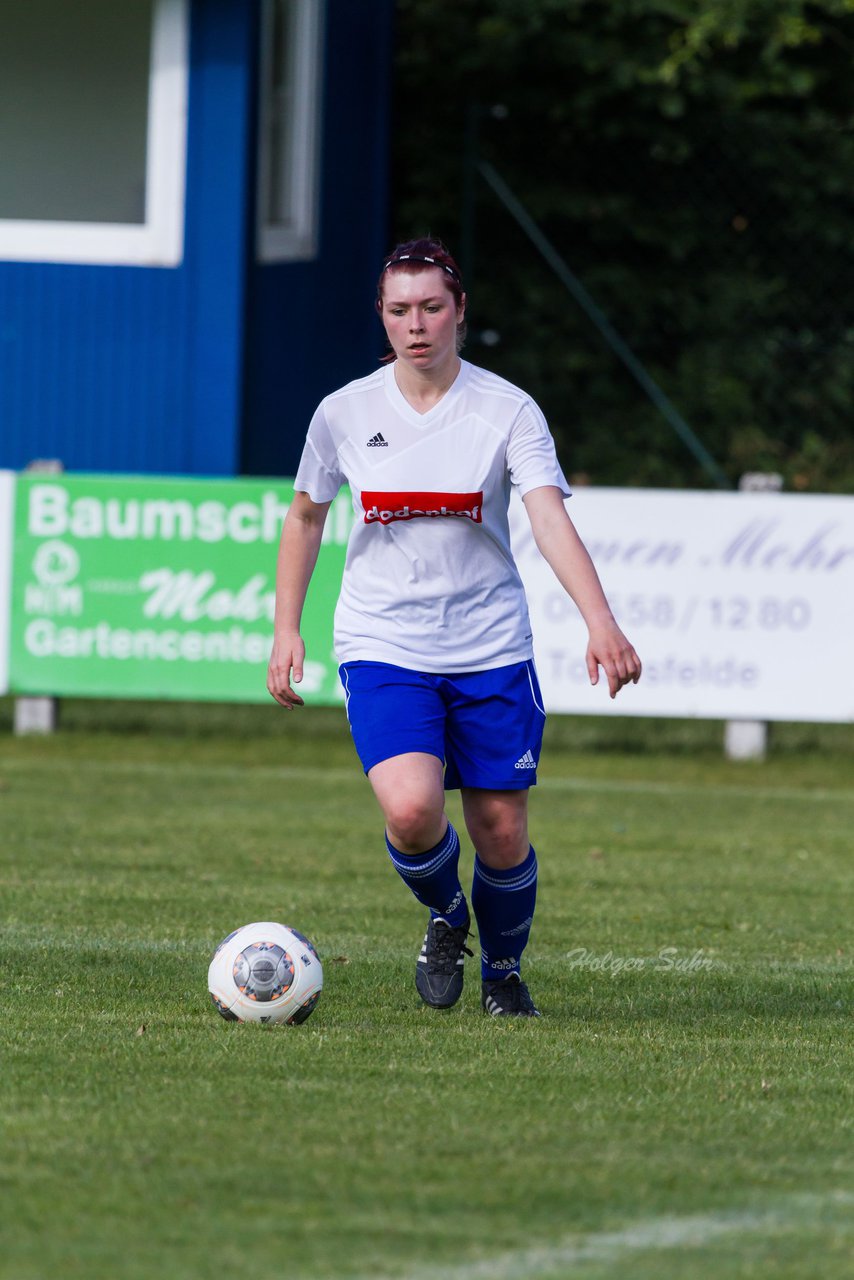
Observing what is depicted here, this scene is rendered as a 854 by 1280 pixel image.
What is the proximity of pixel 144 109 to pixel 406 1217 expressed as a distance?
39.0ft

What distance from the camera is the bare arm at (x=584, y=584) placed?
4.82 m

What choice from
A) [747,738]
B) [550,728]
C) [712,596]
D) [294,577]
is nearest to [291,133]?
[550,728]

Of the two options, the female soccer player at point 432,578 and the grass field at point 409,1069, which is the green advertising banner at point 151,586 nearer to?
the grass field at point 409,1069

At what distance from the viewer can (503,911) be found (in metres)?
5.56

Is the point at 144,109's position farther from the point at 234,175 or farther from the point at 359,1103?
the point at 359,1103

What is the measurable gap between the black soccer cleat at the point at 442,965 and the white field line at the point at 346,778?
5581 millimetres

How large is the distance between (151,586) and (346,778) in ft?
5.89

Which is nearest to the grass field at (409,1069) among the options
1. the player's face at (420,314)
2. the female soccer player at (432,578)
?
the female soccer player at (432,578)

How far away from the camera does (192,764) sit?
39.1 feet

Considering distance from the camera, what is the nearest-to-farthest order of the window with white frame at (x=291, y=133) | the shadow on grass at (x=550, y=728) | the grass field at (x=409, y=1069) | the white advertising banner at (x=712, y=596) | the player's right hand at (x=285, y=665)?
the grass field at (x=409, y=1069)
the player's right hand at (x=285, y=665)
the white advertising banner at (x=712, y=596)
the shadow on grass at (x=550, y=728)
the window with white frame at (x=291, y=133)

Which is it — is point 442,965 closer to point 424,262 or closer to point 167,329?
point 424,262

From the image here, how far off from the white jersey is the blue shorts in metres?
0.04

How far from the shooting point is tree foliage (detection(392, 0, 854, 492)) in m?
17.1

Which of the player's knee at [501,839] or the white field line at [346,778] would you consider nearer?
the player's knee at [501,839]
